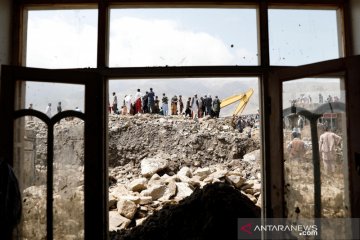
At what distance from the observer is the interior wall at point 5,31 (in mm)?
2400

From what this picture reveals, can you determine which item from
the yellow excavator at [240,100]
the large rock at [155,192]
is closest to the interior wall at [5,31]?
the large rock at [155,192]

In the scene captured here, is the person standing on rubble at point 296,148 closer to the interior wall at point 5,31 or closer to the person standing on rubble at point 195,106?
the interior wall at point 5,31

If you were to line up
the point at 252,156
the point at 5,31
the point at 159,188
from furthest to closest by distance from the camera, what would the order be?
the point at 252,156 → the point at 159,188 → the point at 5,31

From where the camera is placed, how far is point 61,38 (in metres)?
2.69

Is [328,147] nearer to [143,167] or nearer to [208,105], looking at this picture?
[143,167]

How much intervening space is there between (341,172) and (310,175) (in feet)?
0.74

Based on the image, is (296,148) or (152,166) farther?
(152,166)

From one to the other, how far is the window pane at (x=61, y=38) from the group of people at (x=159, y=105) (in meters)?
10.0

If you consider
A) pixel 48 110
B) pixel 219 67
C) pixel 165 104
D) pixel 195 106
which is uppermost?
pixel 165 104

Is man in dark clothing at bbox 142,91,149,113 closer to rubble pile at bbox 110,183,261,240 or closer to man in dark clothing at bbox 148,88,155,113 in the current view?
man in dark clothing at bbox 148,88,155,113

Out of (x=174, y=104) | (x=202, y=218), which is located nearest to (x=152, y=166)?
(x=174, y=104)

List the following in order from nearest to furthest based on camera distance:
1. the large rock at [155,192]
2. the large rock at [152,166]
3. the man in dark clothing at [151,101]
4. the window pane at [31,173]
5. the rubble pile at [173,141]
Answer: the window pane at [31,173]
the large rock at [155,192]
the large rock at [152,166]
the rubble pile at [173,141]
the man in dark clothing at [151,101]

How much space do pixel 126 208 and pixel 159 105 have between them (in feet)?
24.7

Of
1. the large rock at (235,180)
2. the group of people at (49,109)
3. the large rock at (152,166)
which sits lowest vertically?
the large rock at (235,180)
